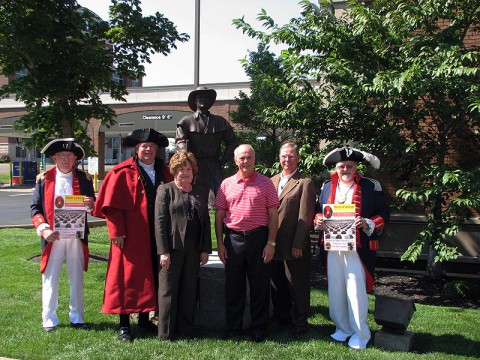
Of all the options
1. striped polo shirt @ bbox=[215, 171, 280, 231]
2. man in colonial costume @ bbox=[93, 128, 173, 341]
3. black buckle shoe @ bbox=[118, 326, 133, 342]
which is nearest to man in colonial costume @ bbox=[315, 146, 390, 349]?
striped polo shirt @ bbox=[215, 171, 280, 231]

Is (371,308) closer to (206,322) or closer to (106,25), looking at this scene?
(206,322)

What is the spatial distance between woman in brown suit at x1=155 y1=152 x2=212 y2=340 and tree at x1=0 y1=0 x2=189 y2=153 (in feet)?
11.8

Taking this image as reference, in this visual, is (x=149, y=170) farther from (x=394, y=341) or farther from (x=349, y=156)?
(x=394, y=341)

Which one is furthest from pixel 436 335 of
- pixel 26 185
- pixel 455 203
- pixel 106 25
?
pixel 26 185

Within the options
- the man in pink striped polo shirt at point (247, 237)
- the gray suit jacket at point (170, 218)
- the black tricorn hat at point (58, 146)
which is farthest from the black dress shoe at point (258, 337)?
the black tricorn hat at point (58, 146)

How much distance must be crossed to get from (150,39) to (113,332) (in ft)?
16.3

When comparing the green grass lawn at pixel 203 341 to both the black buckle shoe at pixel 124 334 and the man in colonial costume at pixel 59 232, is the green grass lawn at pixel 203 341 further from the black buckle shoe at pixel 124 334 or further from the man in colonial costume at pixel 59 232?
the man in colonial costume at pixel 59 232

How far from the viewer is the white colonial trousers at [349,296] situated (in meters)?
4.66

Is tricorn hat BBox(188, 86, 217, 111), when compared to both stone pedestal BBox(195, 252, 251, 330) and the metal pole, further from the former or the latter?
the metal pole

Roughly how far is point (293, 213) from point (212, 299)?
1.32 meters

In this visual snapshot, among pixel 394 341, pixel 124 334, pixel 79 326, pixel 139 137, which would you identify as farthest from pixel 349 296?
pixel 79 326

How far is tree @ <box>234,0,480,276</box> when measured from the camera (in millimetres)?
6188

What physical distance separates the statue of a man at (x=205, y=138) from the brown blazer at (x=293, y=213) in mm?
1168

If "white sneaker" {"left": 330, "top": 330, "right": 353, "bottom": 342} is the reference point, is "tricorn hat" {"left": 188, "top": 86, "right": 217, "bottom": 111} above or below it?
above
